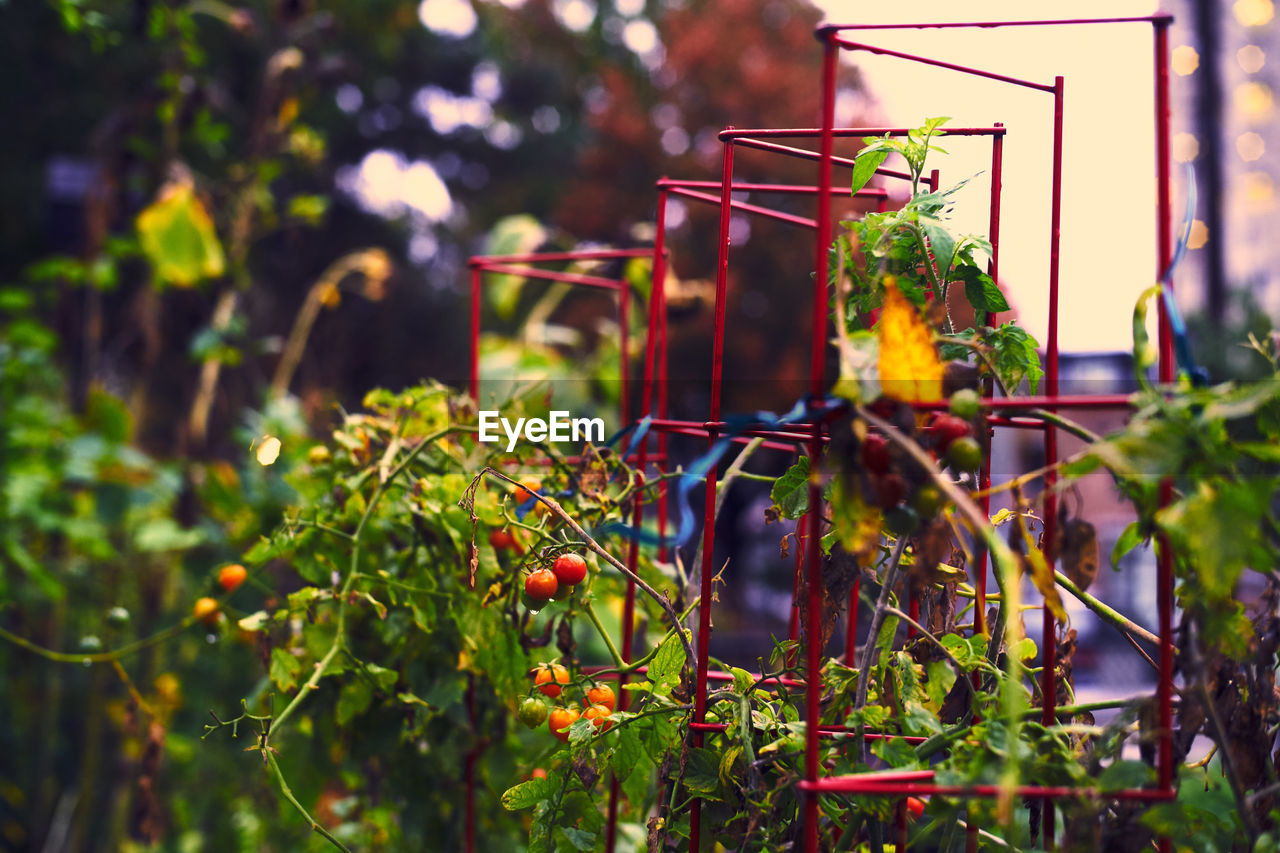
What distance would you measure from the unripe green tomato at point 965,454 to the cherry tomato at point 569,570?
0.42 meters

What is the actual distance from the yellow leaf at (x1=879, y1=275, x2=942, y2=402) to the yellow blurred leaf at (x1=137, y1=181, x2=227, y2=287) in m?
1.80

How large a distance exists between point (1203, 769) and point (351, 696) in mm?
1013

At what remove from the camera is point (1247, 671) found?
83 centimetres

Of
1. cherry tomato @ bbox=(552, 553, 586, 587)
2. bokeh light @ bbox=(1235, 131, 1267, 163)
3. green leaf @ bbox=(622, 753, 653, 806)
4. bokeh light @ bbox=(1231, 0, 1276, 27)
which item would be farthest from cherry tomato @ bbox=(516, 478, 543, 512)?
bokeh light @ bbox=(1231, 0, 1276, 27)

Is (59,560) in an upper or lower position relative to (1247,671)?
lower

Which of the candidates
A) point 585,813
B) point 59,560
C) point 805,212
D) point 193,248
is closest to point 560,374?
point 193,248

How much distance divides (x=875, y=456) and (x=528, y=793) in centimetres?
57

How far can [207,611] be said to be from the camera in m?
1.36

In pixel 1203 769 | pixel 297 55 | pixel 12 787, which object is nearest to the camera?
pixel 1203 769

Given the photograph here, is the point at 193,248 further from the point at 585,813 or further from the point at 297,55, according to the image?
the point at 585,813

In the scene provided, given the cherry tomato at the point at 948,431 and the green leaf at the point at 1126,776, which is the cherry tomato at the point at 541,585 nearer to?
the cherry tomato at the point at 948,431

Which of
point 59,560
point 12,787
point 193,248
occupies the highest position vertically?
point 193,248

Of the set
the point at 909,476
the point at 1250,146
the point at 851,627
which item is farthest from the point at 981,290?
the point at 1250,146

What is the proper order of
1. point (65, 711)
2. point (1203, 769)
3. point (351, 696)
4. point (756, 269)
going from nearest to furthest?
point (1203, 769) < point (351, 696) < point (65, 711) < point (756, 269)
